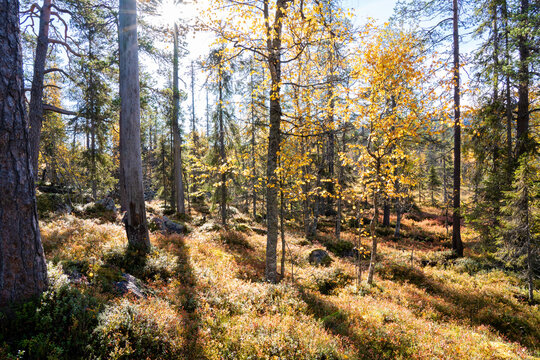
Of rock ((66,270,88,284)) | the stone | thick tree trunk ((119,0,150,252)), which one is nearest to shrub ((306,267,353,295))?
thick tree trunk ((119,0,150,252))

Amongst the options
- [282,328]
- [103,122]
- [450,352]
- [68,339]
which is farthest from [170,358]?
[103,122]

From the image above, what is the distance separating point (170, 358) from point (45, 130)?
12.7m

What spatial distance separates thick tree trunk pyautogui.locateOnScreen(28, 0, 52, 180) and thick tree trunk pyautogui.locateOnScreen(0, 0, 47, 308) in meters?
8.33

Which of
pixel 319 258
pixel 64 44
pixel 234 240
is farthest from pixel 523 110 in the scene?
pixel 64 44

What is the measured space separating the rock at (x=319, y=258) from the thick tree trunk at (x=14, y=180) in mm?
10602

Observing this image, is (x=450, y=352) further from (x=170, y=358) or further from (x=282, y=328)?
(x=170, y=358)

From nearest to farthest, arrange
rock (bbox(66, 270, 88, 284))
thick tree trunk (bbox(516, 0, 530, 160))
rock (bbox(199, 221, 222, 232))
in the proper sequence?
rock (bbox(66, 270, 88, 284)) < thick tree trunk (bbox(516, 0, 530, 160)) < rock (bbox(199, 221, 222, 232))

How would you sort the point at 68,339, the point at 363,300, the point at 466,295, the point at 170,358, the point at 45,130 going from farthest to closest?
the point at 45,130, the point at 466,295, the point at 363,300, the point at 170,358, the point at 68,339

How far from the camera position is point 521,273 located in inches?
439

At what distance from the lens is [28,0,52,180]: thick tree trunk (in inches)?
373

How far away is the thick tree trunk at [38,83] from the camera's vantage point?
948 centimetres

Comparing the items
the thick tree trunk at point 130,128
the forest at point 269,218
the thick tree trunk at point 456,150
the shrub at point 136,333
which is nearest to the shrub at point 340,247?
the forest at point 269,218

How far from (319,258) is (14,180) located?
37.7 feet

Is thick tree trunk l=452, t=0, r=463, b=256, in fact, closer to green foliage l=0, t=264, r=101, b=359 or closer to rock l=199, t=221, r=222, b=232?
rock l=199, t=221, r=222, b=232
